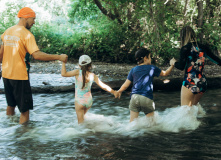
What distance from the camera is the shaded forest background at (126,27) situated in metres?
13.9

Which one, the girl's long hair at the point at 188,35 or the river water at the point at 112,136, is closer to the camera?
the river water at the point at 112,136

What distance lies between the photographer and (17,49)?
508cm

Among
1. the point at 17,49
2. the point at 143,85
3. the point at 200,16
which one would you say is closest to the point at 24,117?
the point at 17,49

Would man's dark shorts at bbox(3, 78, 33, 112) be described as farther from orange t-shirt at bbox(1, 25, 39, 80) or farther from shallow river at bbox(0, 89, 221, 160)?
shallow river at bbox(0, 89, 221, 160)

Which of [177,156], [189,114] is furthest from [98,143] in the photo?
[189,114]

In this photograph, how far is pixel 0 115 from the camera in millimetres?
6375

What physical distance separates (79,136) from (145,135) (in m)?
1.19

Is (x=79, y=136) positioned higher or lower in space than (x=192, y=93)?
lower

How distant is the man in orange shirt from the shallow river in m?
0.69

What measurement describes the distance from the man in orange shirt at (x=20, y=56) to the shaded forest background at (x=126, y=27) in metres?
7.45

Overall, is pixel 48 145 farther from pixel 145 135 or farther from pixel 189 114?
pixel 189 114

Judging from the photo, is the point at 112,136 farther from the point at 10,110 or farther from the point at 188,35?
the point at 188,35

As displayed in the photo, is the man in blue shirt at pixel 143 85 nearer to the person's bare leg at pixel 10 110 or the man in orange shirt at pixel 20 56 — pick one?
the man in orange shirt at pixel 20 56

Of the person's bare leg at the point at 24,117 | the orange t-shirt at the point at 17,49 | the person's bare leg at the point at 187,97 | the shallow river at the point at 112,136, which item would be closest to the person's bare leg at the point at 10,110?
the shallow river at the point at 112,136
